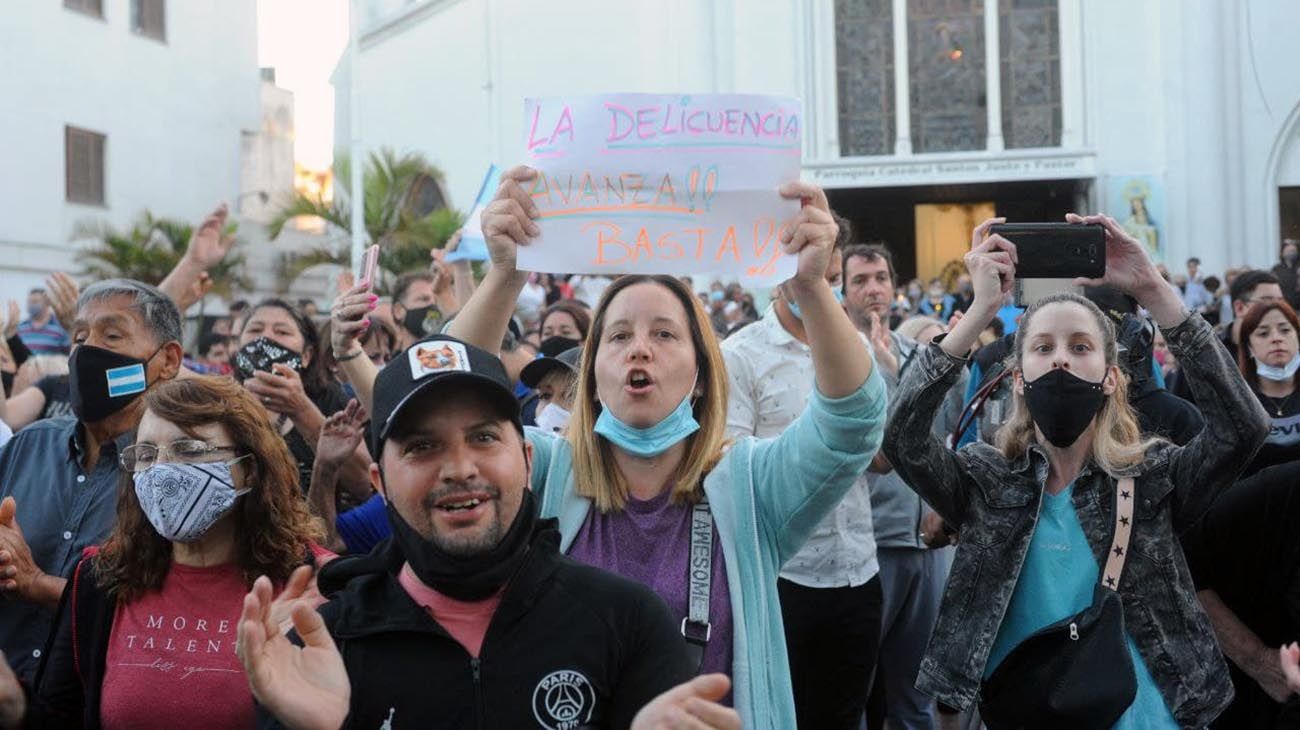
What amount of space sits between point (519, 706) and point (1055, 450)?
7.46ft

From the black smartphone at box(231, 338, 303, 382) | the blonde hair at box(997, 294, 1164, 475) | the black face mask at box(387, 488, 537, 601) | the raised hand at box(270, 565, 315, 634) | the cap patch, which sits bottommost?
the raised hand at box(270, 565, 315, 634)

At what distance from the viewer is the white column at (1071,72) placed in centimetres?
3272

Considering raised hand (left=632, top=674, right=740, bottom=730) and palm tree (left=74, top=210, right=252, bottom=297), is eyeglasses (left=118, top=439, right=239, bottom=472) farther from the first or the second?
palm tree (left=74, top=210, right=252, bottom=297)

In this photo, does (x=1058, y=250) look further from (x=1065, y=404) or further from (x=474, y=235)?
(x=474, y=235)

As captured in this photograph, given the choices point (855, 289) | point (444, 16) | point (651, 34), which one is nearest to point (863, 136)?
point (651, 34)

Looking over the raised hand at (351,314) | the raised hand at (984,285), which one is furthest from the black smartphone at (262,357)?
the raised hand at (984,285)

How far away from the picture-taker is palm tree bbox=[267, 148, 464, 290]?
2803 cm

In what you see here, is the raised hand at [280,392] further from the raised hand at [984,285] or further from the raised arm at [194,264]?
the raised hand at [984,285]

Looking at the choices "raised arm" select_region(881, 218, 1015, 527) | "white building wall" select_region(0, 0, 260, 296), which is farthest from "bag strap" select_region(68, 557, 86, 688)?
"white building wall" select_region(0, 0, 260, 296)

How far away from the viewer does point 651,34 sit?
35.7 meters

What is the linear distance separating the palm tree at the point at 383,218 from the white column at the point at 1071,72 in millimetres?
13569

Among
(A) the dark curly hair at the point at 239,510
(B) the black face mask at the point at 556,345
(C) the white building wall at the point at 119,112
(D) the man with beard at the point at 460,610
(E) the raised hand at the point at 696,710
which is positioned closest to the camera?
(E) the raised hand at the point at 696,710

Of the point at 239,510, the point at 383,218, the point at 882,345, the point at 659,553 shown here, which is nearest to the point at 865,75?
the point at 383,218

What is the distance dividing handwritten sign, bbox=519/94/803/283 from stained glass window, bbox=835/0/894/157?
3077cm
